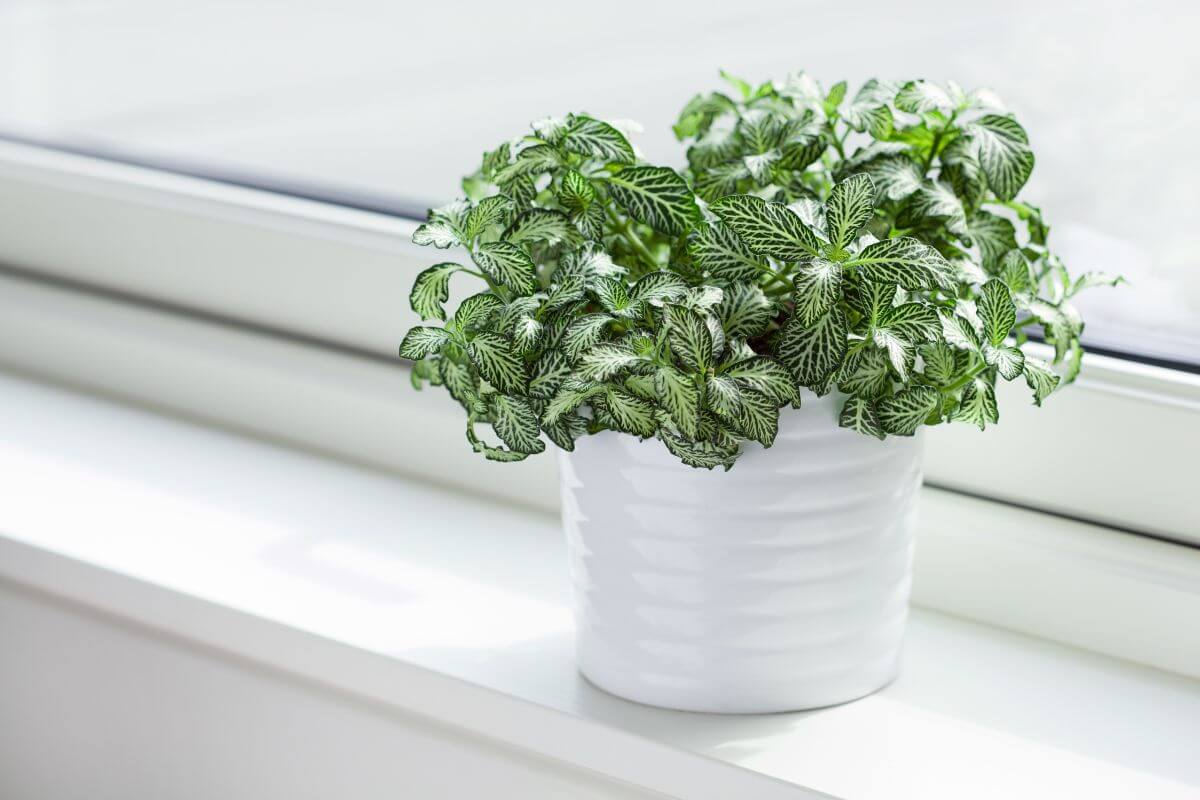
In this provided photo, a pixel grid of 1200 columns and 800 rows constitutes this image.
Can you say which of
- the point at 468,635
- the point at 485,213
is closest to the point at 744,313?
the point at 485,213

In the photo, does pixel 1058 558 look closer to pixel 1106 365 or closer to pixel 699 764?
pixel 1106 365

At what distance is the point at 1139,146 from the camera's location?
0.63 metres

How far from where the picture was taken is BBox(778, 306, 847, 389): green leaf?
1.54 ft

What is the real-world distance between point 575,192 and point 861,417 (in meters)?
0.15

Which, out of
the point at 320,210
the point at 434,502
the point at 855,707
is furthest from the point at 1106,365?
the point at 320,210

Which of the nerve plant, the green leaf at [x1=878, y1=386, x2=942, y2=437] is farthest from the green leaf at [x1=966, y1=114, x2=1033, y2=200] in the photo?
the green leaf at [x1=878, y1=386, x2=942, y2=437]

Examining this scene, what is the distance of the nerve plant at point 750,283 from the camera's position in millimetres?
471

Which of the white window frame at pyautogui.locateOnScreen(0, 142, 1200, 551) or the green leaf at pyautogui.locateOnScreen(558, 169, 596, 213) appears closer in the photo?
the green leaf at pyautogui.locateOnScreen(558, 169, 596, 213)

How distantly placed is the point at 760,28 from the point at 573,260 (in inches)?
11.4

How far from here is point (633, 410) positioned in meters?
0.48

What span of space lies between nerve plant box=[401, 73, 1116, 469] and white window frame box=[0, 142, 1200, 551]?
9cm

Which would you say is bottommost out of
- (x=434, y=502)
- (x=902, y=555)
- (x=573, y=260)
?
(x=434, y=502)

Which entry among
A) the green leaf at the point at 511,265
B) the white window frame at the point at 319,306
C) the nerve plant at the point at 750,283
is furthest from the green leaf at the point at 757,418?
the white window frame at the point at 319,306

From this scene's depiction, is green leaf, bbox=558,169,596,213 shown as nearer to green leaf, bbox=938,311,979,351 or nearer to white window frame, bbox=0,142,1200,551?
green leaf, bbox=938,311,979,351
